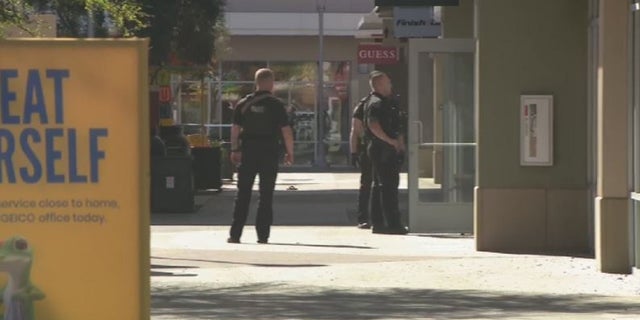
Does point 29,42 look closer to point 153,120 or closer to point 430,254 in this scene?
point 430,254

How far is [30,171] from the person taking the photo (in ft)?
19.6

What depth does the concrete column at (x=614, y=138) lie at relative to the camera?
440 inches

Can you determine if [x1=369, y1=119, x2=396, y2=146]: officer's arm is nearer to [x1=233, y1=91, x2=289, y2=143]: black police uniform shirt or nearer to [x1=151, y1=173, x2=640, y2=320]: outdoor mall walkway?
[x1=151, y1=173, x2=640, y2=320]: outdoor mall walkway

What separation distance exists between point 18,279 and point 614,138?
658 cm

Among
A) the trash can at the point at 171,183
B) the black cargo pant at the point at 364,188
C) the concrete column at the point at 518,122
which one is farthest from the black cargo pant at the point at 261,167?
the trash can at the point at 171,183

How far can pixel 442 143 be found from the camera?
1494 cm

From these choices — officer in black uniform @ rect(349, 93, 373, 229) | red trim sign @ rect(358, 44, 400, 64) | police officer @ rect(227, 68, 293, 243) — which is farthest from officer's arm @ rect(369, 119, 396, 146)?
red trim sign @ rect(358, 44, 400, 64)

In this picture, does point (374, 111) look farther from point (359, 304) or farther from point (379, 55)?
point (379, 55)

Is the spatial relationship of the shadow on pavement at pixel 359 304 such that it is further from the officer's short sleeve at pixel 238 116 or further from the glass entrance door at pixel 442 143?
the glass entrance door at pixel 442 143

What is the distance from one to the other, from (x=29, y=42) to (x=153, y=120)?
580 inches

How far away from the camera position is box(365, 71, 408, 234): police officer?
1492cm

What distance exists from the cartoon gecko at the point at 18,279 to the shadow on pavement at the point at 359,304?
2.88 meters

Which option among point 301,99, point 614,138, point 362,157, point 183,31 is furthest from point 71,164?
point 301,99

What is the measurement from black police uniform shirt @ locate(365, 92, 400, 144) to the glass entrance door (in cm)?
22
